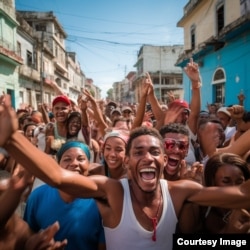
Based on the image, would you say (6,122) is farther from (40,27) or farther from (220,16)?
(40,27)

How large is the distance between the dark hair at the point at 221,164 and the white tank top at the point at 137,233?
0.54 m

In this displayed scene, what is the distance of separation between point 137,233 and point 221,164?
0.90m

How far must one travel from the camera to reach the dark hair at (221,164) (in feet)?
A: 6.55

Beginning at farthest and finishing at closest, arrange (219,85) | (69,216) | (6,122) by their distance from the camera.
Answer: (219,85) → (69,216) → (6,122)

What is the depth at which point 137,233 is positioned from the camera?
1595 millimetres

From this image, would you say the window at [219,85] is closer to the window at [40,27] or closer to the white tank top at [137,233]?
the white tank top at [137,233]

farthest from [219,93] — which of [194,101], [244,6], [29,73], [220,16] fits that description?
[29,73]

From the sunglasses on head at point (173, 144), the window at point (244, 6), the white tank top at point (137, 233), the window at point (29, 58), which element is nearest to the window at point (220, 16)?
the window at point (244, 6)

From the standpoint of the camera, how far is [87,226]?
5.74 ft

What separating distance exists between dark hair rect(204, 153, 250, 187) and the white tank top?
538 millimetres

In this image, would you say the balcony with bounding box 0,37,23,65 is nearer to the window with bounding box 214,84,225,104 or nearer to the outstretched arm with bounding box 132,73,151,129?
the window with bounding box 214,84,225,104

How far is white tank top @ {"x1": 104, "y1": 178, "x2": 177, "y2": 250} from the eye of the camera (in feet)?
5.23

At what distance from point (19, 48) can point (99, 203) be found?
65.2 feet

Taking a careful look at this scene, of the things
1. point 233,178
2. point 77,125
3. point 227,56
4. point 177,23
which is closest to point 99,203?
point 233,178
